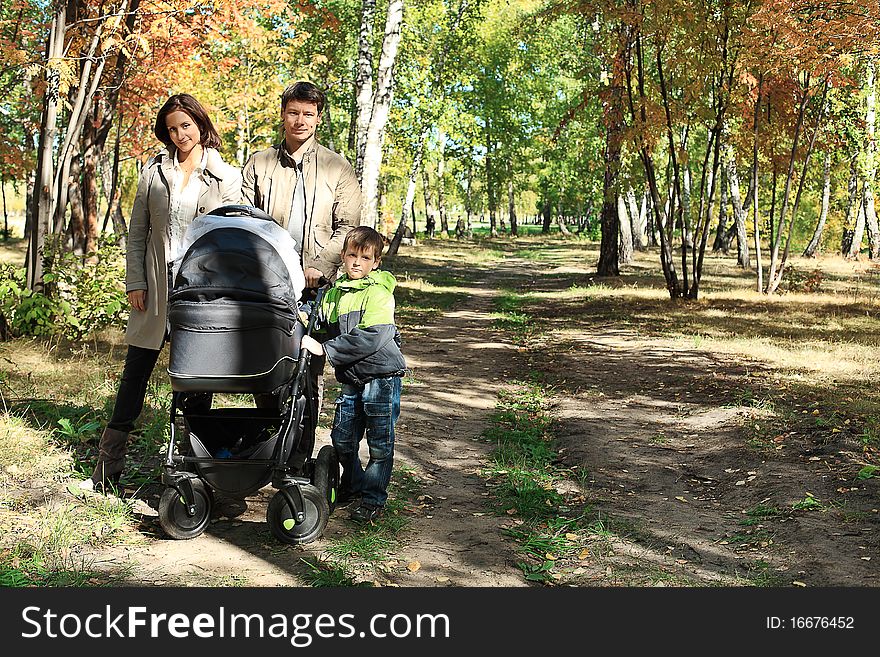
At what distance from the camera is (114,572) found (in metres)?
4.48

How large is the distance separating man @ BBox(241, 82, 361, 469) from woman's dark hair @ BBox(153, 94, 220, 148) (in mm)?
304

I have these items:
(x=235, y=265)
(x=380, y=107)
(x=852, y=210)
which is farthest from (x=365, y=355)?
(x=852, y=210)

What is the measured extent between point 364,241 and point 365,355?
0.67 metres

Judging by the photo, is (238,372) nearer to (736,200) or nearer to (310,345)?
(310,345)

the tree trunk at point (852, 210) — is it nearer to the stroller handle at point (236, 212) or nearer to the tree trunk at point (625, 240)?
the tree trunk at point (625, 240)

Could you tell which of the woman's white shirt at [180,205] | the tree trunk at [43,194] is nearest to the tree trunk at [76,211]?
the tree trunk at [43,194]

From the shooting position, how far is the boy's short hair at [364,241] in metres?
5.13

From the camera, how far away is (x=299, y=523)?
4922 mm

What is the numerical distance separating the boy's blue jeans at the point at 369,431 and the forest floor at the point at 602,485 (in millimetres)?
248

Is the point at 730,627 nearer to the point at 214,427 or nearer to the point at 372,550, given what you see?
the point at 372,550

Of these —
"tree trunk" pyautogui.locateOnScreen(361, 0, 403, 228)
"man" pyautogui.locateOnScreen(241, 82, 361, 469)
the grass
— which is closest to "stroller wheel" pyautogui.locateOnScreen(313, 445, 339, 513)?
the grass

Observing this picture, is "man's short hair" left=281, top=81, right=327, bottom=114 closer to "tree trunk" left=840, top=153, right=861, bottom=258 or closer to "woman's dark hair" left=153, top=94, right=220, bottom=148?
"woman's dark hair" left=153, top=94, right=220, bottom=148

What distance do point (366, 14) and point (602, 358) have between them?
8.72 m

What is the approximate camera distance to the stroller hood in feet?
15.5
